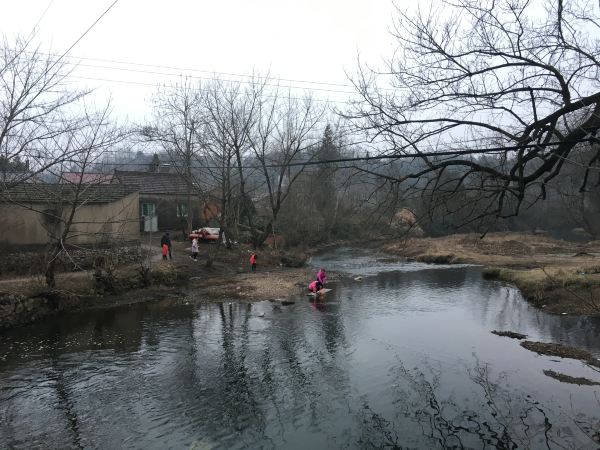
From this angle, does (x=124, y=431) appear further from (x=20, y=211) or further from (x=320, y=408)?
(x=20, y=211)

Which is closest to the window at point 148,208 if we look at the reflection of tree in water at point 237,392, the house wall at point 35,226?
the house wall at point 35,226

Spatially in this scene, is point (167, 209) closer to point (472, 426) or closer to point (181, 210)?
point (181, 210)

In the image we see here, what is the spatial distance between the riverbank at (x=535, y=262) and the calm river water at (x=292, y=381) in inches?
88.4

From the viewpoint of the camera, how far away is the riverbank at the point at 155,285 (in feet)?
58.1

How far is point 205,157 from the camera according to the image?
107ft

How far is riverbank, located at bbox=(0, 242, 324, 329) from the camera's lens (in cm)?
1772

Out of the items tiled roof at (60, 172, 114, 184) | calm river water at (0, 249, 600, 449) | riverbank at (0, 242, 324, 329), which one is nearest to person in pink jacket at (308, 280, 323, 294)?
riverbank at (0, 242, 324, 329)

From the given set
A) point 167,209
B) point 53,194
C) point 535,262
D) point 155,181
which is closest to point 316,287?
point 53,194

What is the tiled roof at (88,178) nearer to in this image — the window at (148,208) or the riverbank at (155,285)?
the riverbank at (155,285)

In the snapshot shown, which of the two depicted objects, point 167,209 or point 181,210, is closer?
point 181,210

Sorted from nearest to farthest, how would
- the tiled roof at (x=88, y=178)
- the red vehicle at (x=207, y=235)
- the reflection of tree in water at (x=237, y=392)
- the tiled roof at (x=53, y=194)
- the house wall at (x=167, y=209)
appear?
the reflection of tree in water at (x=237, y=392) → the tiled roof at (x=53, y=194) → the tiled roof at (x=88, y=178) → the red vehicle at (x=207, y=235) → the house wall at (x=167, y=209)

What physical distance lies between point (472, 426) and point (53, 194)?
59.6 feet

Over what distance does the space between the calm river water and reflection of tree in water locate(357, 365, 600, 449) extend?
0.04 m

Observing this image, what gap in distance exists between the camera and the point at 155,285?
78.1ft
